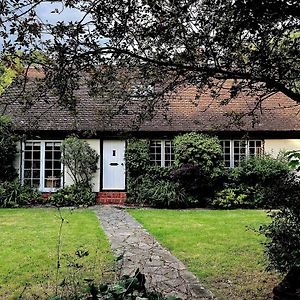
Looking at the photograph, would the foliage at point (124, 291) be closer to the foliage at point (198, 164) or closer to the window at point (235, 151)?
the foliage at point (198, 164)

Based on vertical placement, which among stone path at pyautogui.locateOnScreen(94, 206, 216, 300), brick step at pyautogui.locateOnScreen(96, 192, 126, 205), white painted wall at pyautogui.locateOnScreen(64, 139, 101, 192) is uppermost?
white painted wall at pyautogui.locateOnScreen(64, 139, 101, 192)

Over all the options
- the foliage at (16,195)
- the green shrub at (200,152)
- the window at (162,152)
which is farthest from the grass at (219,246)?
the foliage at (16,195)

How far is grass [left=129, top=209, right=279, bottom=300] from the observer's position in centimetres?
629

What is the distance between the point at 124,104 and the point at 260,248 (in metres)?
4.51

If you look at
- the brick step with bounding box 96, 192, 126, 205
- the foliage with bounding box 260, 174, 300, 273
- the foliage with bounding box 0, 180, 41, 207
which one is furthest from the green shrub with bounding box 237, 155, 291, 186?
the foliage with bounding box 260, 174, 300, 273

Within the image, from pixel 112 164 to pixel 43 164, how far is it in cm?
282

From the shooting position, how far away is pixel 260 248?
877cm

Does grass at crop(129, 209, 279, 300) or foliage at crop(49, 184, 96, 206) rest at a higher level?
foliage at crop(49, 184, 96, 206)

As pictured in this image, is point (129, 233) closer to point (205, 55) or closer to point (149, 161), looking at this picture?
point (205, 55)

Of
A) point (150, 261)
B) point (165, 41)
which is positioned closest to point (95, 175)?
point (150, 261)

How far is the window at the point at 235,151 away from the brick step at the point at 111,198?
15.0 feet

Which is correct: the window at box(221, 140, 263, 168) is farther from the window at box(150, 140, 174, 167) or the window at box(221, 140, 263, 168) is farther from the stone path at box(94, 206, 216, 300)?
the stone path at box(94, 206, 216, 300)

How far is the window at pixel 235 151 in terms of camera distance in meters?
18.4

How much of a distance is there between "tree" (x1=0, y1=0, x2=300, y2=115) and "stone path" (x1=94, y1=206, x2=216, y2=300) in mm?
2268
